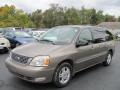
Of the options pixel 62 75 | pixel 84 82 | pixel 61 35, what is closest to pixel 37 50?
pixel 62 75

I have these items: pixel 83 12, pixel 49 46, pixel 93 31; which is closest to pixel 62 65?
pixel 49 46

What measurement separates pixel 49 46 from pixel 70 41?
2.26ft

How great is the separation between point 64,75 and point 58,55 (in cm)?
70

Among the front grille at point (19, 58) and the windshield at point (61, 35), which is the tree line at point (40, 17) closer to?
the windshield at point (61, 35)

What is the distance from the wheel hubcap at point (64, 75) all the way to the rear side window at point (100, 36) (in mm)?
1708

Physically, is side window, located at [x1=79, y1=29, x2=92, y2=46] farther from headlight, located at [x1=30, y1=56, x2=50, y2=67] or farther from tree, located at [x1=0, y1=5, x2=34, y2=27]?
tree, located at [x1=0, y1=5, x2=34, y2=27]

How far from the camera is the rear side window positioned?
658 centimetres

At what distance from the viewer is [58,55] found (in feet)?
16.2

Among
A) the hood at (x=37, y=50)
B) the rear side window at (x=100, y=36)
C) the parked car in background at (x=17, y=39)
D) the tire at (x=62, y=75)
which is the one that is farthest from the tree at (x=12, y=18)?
the tire at (x=62, y=75)

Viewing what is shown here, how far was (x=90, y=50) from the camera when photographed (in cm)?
615

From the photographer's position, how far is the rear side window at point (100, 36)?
6582 mm

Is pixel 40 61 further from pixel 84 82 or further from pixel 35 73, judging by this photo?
pixel 84 82

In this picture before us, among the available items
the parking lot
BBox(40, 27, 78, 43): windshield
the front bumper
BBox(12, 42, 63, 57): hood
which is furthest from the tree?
the front bumper

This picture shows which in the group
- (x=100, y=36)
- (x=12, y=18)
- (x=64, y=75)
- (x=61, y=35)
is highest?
(x=12, y=18)
